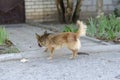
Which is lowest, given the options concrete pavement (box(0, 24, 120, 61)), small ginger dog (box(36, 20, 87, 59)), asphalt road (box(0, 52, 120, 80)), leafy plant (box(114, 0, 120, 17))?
asphalt road (box(0, 52, 120, 80))

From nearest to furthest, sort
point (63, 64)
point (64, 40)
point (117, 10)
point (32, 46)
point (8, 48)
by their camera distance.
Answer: point (63, 64), point (64, 40), point (8, 48), point (32, 46), point (117, 10)

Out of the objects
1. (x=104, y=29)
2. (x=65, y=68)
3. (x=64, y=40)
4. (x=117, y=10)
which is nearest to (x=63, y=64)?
(x=65, y=68)

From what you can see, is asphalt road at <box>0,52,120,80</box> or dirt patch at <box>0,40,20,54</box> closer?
asphalt road at <box>0,52,120,80</box>

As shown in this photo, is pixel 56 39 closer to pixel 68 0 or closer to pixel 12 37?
pixel 12 37

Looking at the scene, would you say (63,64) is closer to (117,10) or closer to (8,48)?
(8,48)

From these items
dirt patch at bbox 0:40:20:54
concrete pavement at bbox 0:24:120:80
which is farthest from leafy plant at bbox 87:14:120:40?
dirt patch at bbox 0:40:20:54

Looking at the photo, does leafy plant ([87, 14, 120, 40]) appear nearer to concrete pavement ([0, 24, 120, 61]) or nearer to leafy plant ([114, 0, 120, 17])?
concrete pavement ([0, 24, 120, 61])

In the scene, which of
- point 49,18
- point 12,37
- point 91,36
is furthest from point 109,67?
point 49,18

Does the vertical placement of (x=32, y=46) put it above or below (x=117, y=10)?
below

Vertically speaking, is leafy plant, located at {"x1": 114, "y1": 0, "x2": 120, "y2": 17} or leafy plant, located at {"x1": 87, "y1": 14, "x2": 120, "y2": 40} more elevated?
leafy plant, located at {"x1": 114, "y1": 0, "x2": 120, "y2": 17}

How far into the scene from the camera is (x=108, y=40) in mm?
9891

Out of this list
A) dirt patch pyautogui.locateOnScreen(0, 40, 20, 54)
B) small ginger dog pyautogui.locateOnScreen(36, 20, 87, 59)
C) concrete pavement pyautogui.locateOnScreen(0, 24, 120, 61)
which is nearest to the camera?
small ginger dog pyautogui.locateOnScreen(36, 20, 87, 59)

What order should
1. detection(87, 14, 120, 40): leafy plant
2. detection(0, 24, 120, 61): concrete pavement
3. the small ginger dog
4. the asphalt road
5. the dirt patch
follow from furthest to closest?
detection(87, 14, 120, 40): leafy plant
the dirt patch
detection(0, 24, 120, 61): concrete pavement
the small ginger dog
the asphalt road

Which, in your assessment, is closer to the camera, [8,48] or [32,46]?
[8,48]
